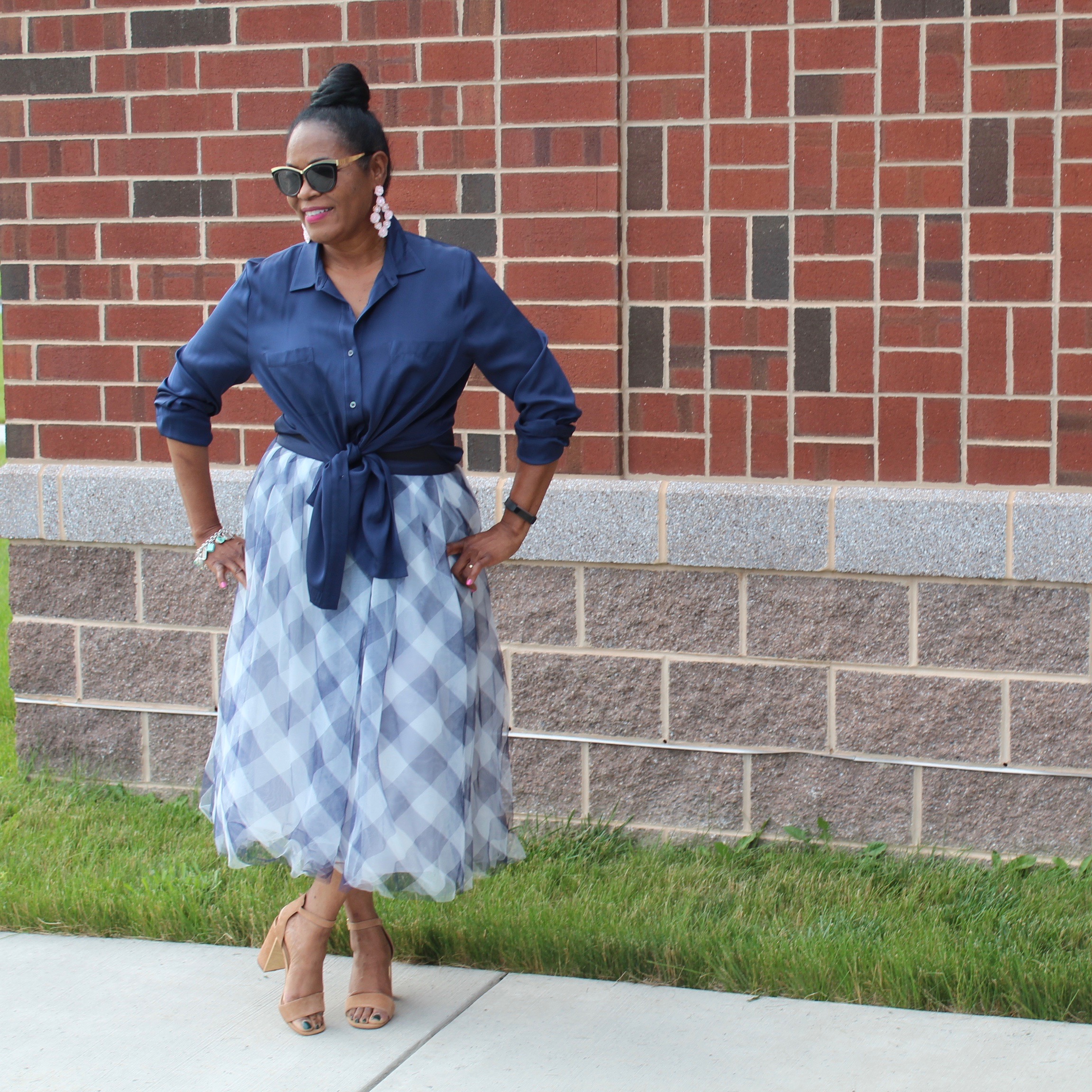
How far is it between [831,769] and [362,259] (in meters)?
2.05

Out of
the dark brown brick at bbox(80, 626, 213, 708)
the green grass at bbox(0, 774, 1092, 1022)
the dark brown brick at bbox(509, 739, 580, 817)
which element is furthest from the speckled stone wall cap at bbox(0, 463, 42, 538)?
the dark brown brick at bbox(509, 739, 580, 817)

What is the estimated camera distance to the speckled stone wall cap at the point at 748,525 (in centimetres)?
428

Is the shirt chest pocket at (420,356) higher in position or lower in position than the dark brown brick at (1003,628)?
higher

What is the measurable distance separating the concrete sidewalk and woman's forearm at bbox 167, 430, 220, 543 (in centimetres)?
105

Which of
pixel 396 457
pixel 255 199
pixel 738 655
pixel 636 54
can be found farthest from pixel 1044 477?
pixel 255 199

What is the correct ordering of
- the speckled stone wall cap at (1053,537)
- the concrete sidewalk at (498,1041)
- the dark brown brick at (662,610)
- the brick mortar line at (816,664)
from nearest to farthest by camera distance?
the concrete sidewalk at (498,1041)
the speckled stone wall cap at (1053,537)
the brick mortar line at (816,664)
the dark brown brick at (662,610)

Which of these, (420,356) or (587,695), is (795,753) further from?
(420,356)

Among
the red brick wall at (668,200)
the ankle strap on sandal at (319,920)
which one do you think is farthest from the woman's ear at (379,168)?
the ankle strap on sandal at (319,920)

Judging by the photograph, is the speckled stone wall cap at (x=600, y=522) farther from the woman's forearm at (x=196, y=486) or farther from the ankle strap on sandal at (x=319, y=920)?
the ankle strap on sandal at (x=319, y=920)

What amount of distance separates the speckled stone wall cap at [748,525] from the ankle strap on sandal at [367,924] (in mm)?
1452

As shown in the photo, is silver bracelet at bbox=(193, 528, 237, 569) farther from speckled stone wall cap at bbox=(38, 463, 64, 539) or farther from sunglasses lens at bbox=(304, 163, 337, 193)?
speckled stone wall cap at bbox=(38, 463, 64, 539)

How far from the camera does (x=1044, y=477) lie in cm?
418

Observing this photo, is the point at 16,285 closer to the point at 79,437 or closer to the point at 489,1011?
the point at 79,437

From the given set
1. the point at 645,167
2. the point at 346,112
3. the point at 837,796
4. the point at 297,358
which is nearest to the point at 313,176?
the point at 346,112
